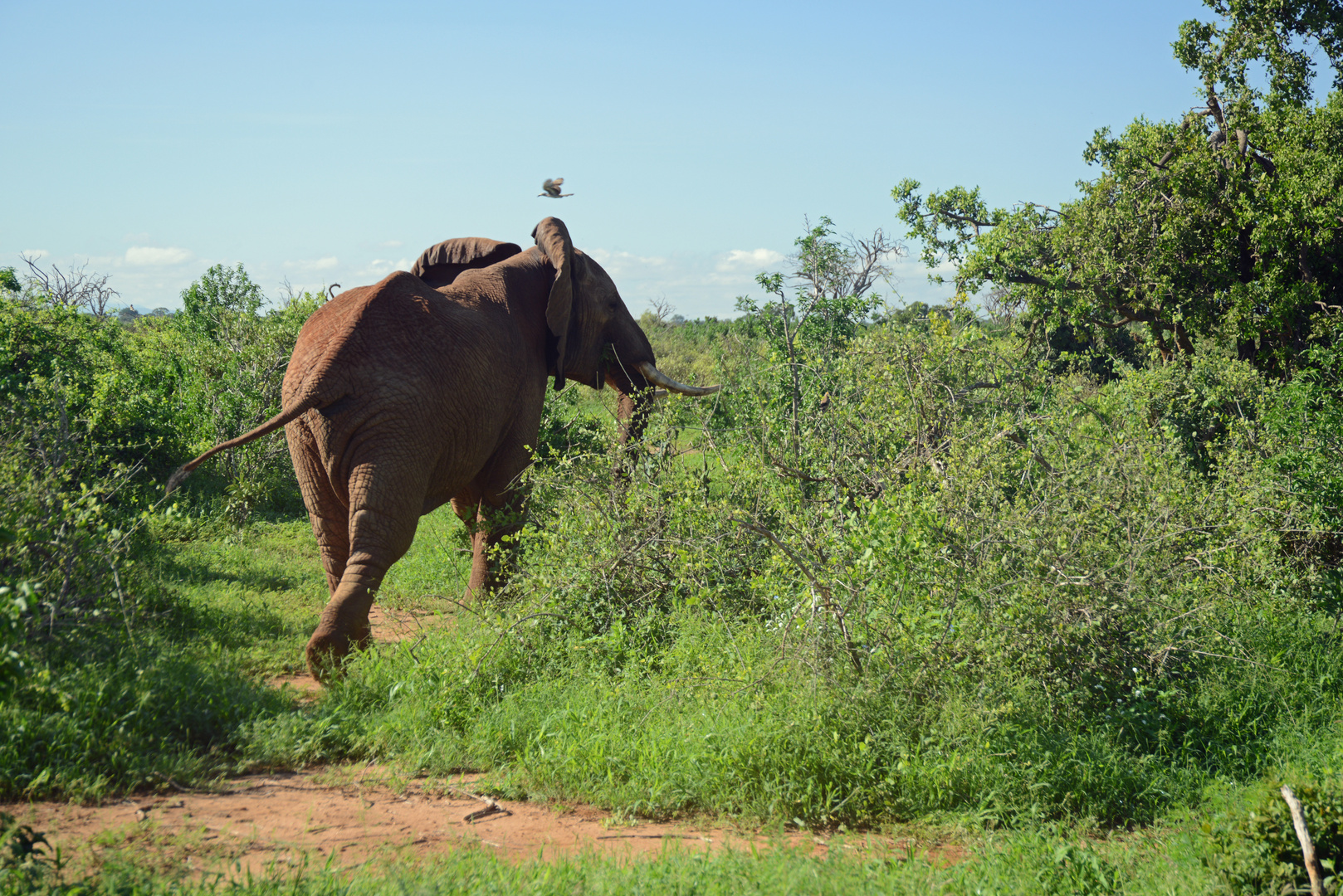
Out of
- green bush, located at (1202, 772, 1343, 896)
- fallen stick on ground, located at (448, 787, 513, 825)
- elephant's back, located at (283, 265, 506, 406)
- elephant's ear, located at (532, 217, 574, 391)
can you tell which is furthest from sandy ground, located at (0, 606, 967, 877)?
elephant's ear, located at (532, 217, 574, 391)

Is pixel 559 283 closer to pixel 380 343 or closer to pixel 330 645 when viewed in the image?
pixel 380 343

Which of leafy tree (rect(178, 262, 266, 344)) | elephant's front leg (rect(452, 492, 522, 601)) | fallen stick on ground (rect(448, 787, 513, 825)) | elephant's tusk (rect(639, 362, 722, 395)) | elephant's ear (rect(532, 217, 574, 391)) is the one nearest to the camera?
fallen stick on ground (rect(448, 787, 513, 825))

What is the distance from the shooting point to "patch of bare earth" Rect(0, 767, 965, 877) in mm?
3422

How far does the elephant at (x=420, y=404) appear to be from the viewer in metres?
5.64

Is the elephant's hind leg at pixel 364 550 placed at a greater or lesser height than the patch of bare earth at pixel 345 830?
greater

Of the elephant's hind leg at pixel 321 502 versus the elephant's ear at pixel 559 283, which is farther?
the elephant's ear at pixel 559 283

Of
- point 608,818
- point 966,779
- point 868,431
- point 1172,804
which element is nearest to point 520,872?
point 608,818

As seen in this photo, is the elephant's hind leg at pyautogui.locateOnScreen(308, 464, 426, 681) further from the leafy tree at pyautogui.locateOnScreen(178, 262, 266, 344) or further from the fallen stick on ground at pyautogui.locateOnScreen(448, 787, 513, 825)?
the leafy tree at pyautogui.locateOnScreen(178, 262, 266, 344)

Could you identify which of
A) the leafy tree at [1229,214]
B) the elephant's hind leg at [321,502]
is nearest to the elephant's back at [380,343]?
the elephant's hind leg at [321,502]

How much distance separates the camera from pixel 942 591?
473 cm

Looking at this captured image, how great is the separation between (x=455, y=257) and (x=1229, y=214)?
808cm

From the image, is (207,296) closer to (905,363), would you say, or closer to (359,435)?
(359,435)

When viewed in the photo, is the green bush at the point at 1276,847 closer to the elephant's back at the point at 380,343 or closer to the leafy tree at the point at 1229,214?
the elephant's back at the point at 380,343

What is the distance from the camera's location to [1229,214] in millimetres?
9836
